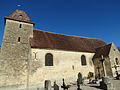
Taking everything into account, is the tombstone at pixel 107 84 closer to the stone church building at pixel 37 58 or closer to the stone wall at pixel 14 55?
the stone church building at pixel 37 58

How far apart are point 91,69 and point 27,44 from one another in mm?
11494

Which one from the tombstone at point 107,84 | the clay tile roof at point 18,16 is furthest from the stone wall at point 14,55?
the tombstone at point 107,84

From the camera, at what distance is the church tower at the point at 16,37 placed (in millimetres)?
13086

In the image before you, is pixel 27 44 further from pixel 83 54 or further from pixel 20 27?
pixel 83 54

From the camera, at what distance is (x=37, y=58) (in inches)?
526

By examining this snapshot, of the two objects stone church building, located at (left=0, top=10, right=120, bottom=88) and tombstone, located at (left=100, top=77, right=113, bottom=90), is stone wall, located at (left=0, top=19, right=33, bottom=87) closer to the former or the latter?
stone church building, located at (left=0, top=10, right=120, bottom=88)

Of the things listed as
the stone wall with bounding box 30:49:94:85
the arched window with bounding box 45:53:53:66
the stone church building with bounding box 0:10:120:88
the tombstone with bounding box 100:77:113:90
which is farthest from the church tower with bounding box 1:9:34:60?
the tombstone with bounding box 100:77:113:90

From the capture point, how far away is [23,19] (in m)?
15.9

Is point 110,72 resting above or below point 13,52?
below

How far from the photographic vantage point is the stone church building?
1246cm

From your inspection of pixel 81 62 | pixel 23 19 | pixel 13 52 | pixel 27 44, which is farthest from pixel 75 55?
pixel 23 19

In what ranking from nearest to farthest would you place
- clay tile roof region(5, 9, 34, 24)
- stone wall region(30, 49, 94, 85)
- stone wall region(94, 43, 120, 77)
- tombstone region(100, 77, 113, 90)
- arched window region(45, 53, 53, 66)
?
tombstone region(100, 77, 113, 90) < stone wall region(30, 49, 94, 85) < arched window region(45, 53, 53, 66) < stone wall region(94, 43, 120, 77) < clay tile roof region(5, 9, 34, 24)

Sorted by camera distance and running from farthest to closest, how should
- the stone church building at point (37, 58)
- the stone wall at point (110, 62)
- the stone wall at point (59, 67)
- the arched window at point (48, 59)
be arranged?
the stone wall at point (110, 62) < the arched window at point (48, 59) < the stone wall at point (59, 67) < the stone church building at point (37, 58)

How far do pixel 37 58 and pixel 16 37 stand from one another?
14.8 feet
